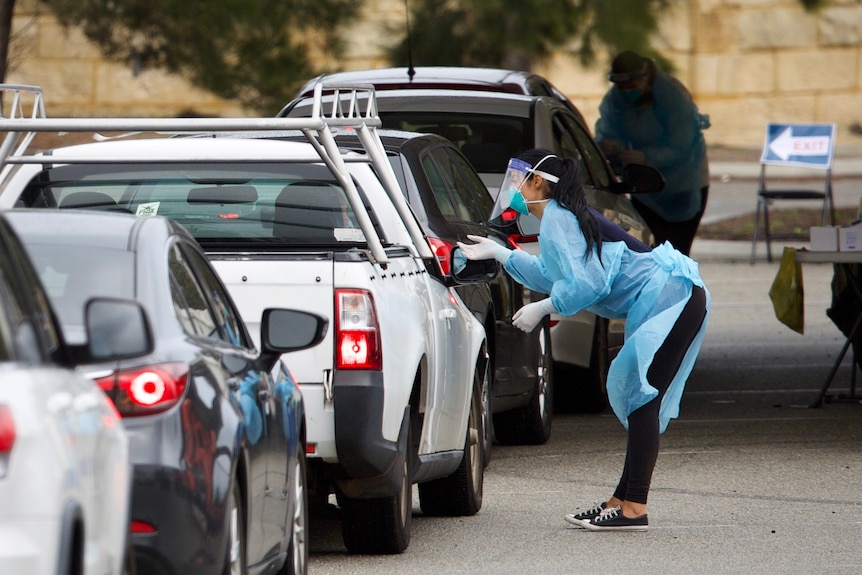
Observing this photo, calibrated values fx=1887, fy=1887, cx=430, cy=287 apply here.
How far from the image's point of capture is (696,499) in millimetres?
8727

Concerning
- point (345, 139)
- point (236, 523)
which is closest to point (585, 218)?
point (345, 139)

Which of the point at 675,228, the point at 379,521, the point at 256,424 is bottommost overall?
the point at 379,521

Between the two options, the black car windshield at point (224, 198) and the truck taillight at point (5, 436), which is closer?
the truck taillight at point (5, 436)

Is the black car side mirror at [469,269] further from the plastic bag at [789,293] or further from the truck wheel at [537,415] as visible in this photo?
the plastic bag at [789,293]

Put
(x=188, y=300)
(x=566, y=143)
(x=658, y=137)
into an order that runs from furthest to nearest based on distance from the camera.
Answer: (x=658, y=137)
(x=566, y=143)
(x=188, y=300)

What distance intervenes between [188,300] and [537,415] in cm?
527

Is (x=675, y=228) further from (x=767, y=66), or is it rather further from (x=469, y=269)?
(x=767, y=66)

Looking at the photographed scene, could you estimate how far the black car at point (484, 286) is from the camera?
27.9 feet

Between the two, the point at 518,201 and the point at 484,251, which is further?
the point at 518,201

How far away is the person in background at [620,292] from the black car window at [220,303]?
2.20 metres

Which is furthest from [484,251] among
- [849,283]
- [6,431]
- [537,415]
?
[849,283]

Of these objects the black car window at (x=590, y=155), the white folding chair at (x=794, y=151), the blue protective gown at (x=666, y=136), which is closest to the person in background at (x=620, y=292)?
the black car window at (x=590, y=155)

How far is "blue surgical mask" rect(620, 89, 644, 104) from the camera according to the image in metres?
14.4

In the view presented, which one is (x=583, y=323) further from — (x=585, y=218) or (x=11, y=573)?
(x=11, y=573)
